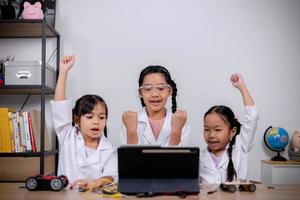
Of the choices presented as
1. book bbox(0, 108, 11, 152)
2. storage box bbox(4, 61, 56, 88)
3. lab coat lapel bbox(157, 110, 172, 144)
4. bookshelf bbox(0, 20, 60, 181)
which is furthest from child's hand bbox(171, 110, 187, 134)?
book bbox(0, 108, 11, 152)

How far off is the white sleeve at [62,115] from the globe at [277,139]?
5.15ft

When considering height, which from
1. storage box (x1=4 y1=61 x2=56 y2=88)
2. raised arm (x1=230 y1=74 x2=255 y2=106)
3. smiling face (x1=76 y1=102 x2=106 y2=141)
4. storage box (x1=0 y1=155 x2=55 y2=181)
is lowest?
storage box (x1=0 y1=155 x2=55 y2=181)

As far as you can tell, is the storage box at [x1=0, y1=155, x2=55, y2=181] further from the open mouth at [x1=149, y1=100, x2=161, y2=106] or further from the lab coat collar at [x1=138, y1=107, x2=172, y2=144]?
the open mouth at [x1=149, y1=100, x2=161, y2=106]

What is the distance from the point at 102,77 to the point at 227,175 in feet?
4.63

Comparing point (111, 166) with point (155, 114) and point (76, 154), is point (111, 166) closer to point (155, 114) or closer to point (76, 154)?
point (76, 154)

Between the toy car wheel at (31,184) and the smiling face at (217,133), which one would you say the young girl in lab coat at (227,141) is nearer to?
the smiling face at (217,133)

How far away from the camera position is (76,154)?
2.30 meters

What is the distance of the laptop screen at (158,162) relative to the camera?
1401mm

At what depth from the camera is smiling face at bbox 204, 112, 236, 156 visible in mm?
2336

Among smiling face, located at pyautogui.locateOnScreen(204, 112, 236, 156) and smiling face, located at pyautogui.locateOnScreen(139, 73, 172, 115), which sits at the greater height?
smiling face, located at pyautogui.locateOnScreen(139, 73, 172, 115)

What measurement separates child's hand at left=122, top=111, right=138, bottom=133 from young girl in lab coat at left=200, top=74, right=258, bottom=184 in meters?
0.45

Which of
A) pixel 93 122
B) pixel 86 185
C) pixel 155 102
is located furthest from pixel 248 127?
pixel 86 185

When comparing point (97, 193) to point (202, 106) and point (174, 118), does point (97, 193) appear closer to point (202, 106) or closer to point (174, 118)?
point (174, 118)

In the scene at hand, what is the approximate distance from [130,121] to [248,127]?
70 centimetres
